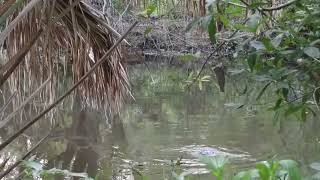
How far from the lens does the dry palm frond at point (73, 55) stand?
→ 73.3 inches

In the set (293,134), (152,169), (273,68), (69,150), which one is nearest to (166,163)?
(152,169)

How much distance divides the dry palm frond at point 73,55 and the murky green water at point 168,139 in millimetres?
2087

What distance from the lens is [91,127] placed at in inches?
286

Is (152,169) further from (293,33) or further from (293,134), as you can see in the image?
(293,33)

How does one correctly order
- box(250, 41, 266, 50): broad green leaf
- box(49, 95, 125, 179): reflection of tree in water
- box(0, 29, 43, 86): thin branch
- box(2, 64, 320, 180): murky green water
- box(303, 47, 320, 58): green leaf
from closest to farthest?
1. box(0, 29, 43, 86): thin branch
2. box(303, 47, 320, 58): green leaf
3. box(250, 41, 266, 50): broad green leaf
4. box(2, 64, 320, 180): murky green water
5. box(49, 95, 125, 179): reflection of tree in water

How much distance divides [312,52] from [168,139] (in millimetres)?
5269

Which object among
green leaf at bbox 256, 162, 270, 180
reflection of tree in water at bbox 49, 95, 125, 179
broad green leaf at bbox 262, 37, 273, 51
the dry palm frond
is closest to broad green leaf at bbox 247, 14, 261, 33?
broad green leaf at bbox 262, 37, 273, 51

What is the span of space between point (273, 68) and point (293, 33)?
0.11m

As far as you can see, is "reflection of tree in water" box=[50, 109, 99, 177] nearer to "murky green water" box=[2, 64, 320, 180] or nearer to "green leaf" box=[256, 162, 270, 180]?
"murky green water" box=[2, 64, 320, 180]

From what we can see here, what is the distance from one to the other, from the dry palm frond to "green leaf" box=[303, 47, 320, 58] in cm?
80

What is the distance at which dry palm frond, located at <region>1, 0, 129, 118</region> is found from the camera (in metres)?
1.86

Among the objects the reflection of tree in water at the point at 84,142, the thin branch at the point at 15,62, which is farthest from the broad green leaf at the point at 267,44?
the reflection of tree in water at the point at 84,142

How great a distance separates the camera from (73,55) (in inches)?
80.5

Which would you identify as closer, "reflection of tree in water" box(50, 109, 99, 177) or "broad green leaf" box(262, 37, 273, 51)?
"broad green leaf" box(262, 37, 273, 51)
